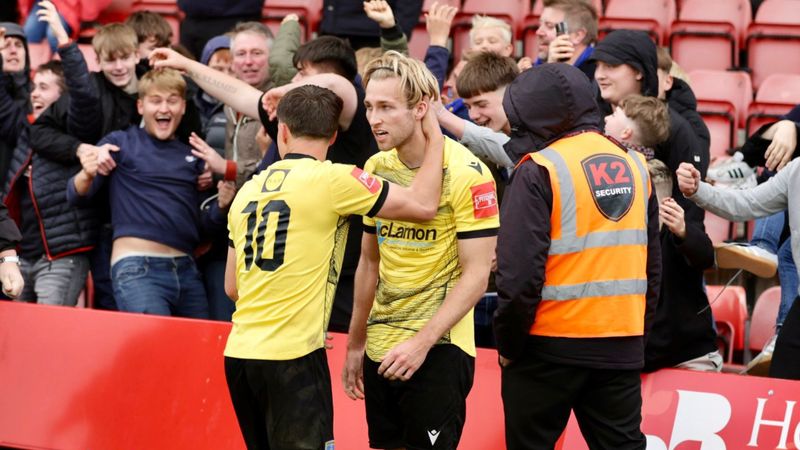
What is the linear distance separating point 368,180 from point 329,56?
1.34 meters

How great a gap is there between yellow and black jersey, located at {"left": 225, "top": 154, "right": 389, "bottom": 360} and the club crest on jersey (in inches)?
30.8

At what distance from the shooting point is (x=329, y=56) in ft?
18.2

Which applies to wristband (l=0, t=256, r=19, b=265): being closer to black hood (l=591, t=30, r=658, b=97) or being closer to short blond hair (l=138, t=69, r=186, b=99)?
short blond hair (l=138, t=69, r=186, b=99)

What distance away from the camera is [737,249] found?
581 cm

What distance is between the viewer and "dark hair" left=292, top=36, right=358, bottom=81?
5559 mm

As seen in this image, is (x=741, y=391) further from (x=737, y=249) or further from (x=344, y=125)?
(x=344, y=125)

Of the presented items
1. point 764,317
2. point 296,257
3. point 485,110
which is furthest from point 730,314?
point 296,257

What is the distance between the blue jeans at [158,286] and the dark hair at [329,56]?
1.62 metres

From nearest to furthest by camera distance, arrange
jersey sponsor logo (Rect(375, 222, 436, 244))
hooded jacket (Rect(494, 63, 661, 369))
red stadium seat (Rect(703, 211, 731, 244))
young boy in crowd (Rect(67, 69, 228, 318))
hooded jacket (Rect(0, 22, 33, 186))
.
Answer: hooded jacket (Rect(494, 63, 661, 369))
jersey sponsor logo (Rect(375, 222, 436, 244))
young boy in crowd (Rect(67, 69, 228, 318))
hooded jacket (Rect(0, 22, 33, 186))
red stadium seat (Rect(703, 211, 731, 244))

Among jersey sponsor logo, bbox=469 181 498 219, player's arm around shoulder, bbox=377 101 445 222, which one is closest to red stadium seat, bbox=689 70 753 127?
jersey sponsor logo, bbox=469 181 498 219

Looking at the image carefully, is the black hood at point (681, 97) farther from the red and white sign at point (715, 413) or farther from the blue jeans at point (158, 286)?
the blue jeans at point (158, 286)

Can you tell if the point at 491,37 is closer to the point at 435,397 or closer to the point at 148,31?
the point at 148,31

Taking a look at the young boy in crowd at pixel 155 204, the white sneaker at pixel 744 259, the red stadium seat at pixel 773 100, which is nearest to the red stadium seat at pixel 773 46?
the red stadium seat at pixel 773 100

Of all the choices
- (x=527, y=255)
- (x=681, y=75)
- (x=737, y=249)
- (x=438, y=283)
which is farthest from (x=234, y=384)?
(x=681, y=75)
